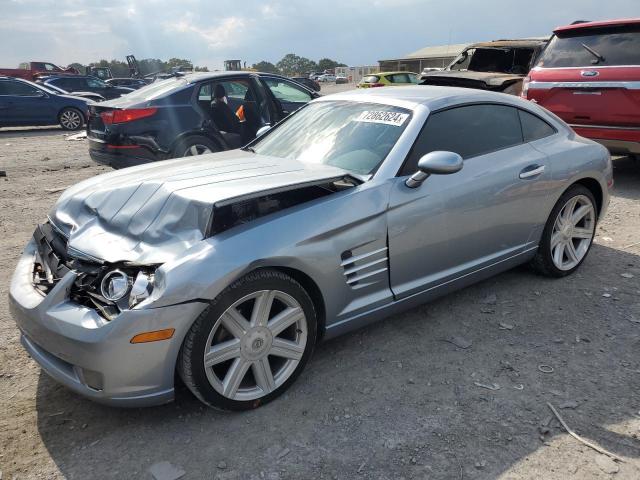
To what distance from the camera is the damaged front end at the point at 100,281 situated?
230 centimetres

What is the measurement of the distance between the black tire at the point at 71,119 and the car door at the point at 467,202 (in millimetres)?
13815

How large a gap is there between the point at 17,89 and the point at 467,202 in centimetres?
1436

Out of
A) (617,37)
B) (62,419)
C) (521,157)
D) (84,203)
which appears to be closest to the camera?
(62,419)

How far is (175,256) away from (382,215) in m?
1.15

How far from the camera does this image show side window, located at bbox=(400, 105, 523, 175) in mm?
3271

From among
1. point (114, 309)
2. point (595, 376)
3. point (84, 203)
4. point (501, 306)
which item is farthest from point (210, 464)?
point (501, 306)

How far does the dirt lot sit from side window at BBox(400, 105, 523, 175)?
1111mm

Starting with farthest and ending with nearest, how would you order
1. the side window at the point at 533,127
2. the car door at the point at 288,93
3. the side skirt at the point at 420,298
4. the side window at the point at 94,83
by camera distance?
1. the side window at the point at 94,83
2. the car door at the point at 288,93
3. the side window at the point at 533,127
4. the side skirt at the point at 420,298

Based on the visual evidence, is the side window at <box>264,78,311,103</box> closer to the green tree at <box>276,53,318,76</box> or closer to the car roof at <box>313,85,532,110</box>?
the car roof at <box>313,85,532,110</box>

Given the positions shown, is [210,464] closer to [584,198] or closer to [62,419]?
[62,419]

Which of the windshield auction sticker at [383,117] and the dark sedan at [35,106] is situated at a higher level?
the windshield auction sticker at [383,117]

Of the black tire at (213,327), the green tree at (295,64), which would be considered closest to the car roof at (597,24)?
the black tire at (213,327)

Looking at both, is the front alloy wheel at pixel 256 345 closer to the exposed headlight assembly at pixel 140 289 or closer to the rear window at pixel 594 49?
the exposed headlight assembly at pixel 140 289

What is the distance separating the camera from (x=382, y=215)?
9.57 ft
